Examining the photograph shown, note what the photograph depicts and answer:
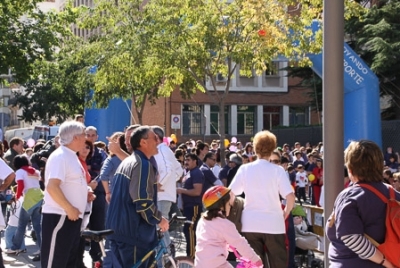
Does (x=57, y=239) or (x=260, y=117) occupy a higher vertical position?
(x=260, y=117)

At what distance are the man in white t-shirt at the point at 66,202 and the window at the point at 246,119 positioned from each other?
46424mm

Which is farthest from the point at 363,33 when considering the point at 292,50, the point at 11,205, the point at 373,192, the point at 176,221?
the point at 373,192

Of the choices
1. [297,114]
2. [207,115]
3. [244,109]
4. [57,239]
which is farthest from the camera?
[297,114]

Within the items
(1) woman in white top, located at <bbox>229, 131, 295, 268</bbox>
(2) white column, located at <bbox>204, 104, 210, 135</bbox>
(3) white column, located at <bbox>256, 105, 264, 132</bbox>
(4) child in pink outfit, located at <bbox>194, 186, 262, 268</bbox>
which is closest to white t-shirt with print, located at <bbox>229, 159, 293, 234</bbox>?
(1) woman in white top, located at <bbox>229, 131, 295, 268</bbox>

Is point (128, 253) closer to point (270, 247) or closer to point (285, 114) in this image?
point (270, 247)

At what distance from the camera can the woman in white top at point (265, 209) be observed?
8.38 meters

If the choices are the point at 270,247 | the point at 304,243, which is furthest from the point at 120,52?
the point at 270,247

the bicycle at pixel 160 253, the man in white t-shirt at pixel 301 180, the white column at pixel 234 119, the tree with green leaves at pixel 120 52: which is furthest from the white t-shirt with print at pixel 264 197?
the white column at pixel 234 119

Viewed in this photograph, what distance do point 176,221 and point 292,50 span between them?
11313 mm

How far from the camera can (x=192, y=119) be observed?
5272 cm

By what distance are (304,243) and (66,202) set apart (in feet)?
15.3

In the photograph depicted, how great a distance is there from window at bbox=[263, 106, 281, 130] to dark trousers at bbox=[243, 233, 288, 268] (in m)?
46.9

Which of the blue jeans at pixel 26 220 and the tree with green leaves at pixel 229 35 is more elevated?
the tree with green leaves at pixel 229 35

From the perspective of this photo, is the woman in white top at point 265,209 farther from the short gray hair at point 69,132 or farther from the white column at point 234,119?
the white column at point 234,119
